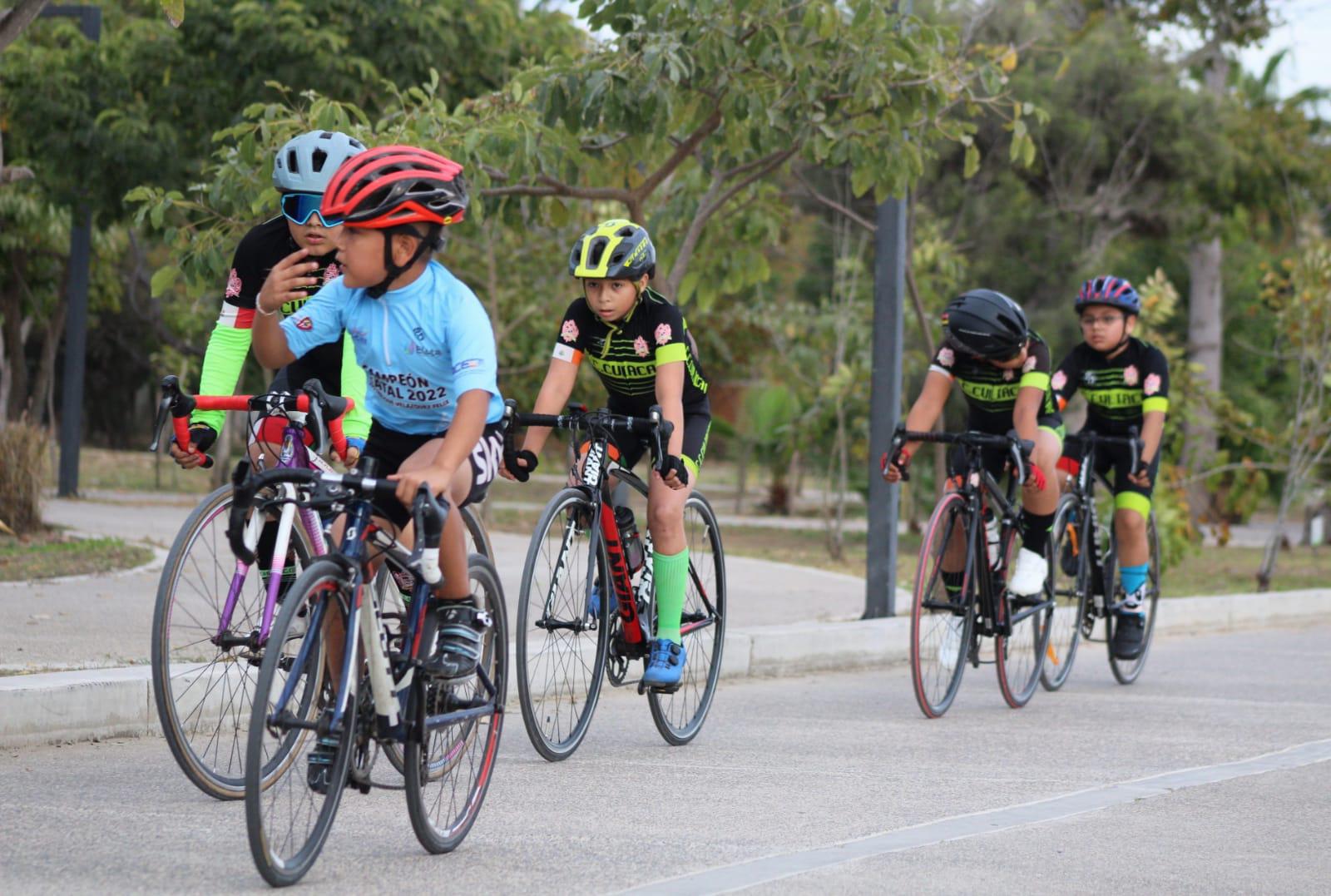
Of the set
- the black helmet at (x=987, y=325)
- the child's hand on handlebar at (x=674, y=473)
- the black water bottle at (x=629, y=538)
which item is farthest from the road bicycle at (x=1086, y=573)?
the child's hand on handlebar at (x=674, y=473)

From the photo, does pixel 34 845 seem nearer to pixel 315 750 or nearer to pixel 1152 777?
pixel 315 750

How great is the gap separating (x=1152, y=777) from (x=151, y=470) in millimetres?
26839

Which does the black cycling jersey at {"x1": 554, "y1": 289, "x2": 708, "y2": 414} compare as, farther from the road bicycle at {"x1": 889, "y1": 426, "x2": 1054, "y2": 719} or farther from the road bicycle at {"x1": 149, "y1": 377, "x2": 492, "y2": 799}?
the road bicycle at {"x1": 889, "y1": 426, "x2": 1054, "y2": 719}

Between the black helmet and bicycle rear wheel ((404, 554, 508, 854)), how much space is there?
3.68 m

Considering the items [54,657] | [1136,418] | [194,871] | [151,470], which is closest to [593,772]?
[194,871]

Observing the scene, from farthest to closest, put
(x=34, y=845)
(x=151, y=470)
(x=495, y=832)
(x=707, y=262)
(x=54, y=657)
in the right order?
(x=151, y=470) → (x=707, y=262) → (x=54, y=657) → (x=495, y=832) → (x=34, y=845)

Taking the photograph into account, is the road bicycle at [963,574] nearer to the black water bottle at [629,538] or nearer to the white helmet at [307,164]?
the black water bottle at [629,538]

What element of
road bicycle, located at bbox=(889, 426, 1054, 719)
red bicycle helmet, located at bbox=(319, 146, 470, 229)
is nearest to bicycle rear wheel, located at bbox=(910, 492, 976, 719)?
road bicycle, located at bbox=(889, 426, 1054, 719)

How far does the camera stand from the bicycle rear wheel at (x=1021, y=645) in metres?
8.51

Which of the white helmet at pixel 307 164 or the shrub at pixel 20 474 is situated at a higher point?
the white helmet at pixel 307 164

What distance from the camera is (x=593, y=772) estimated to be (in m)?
6.46

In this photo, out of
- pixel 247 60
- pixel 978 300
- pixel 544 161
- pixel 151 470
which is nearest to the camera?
pixel 978 300

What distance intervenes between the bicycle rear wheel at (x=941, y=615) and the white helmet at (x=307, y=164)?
3315 mm

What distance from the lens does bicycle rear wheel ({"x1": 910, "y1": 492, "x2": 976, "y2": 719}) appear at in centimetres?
797
